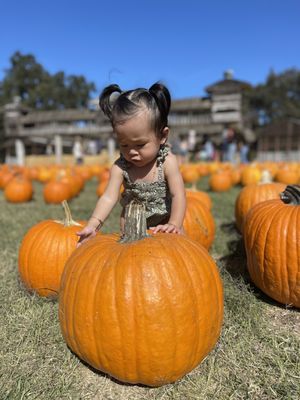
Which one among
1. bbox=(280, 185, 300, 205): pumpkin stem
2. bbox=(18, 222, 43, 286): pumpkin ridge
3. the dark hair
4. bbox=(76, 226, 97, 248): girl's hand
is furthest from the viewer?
bbox=(18, 222, 43, 286): pumpkin ridge

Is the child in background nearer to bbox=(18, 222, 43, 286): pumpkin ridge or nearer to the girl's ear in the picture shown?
the girl's ear

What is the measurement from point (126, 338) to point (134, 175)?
1282mm

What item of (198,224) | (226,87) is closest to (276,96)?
(226,87)

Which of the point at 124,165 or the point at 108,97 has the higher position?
the point at 108,97

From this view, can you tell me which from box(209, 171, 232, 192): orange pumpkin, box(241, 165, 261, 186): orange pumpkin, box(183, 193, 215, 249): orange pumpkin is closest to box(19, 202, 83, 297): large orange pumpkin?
box(183, 193, 215, 249): orange pumpkin

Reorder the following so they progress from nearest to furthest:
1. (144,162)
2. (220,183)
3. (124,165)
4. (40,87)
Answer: (144,162)
(124,165)
(220,183)
(40,87)

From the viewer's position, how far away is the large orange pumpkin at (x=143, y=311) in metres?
1.85

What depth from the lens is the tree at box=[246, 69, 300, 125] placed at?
68.5 meters

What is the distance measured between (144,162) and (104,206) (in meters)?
0.43

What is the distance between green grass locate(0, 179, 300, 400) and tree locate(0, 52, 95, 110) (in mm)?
59848

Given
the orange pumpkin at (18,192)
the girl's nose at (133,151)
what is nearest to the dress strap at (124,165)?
the girl's nose at (133,151)

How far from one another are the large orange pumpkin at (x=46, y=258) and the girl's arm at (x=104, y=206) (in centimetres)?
55

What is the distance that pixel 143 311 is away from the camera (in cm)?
184

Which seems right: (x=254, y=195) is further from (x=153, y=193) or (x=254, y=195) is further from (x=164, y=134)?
(x=164, y=134)
